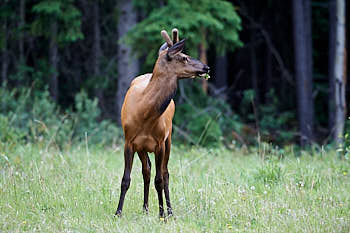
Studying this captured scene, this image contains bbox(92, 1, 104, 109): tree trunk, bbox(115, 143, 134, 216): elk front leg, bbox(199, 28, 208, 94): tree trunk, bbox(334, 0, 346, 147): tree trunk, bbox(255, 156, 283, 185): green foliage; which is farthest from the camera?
bbox(92, 1, 104, 109): tree trunk

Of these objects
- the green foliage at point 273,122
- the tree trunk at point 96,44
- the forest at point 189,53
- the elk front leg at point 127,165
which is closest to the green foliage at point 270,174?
the forest at point 189,53

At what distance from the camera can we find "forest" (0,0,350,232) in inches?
222

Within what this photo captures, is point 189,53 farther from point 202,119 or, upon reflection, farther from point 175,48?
point 175,48

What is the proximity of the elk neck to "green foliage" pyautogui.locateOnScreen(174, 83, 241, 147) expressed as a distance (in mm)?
5911

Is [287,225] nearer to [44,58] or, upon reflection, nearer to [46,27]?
[46,27]

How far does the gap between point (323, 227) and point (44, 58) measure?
14.4m

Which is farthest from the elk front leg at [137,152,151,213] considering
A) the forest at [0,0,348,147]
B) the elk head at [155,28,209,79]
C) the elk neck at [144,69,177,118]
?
the forest at [0,0,348,147]

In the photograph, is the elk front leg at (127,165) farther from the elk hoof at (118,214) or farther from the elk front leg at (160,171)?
the elk front leg at (160,171)

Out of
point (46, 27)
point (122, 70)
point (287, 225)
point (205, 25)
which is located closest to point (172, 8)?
point (205, 25)

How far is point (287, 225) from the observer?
505 cm

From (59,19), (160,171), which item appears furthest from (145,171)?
(59,19)

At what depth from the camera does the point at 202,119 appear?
12.2m

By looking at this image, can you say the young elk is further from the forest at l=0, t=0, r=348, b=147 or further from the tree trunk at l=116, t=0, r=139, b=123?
the tree trunk at l=116, t=0, r=139, b=123

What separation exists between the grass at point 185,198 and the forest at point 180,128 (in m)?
0.02
